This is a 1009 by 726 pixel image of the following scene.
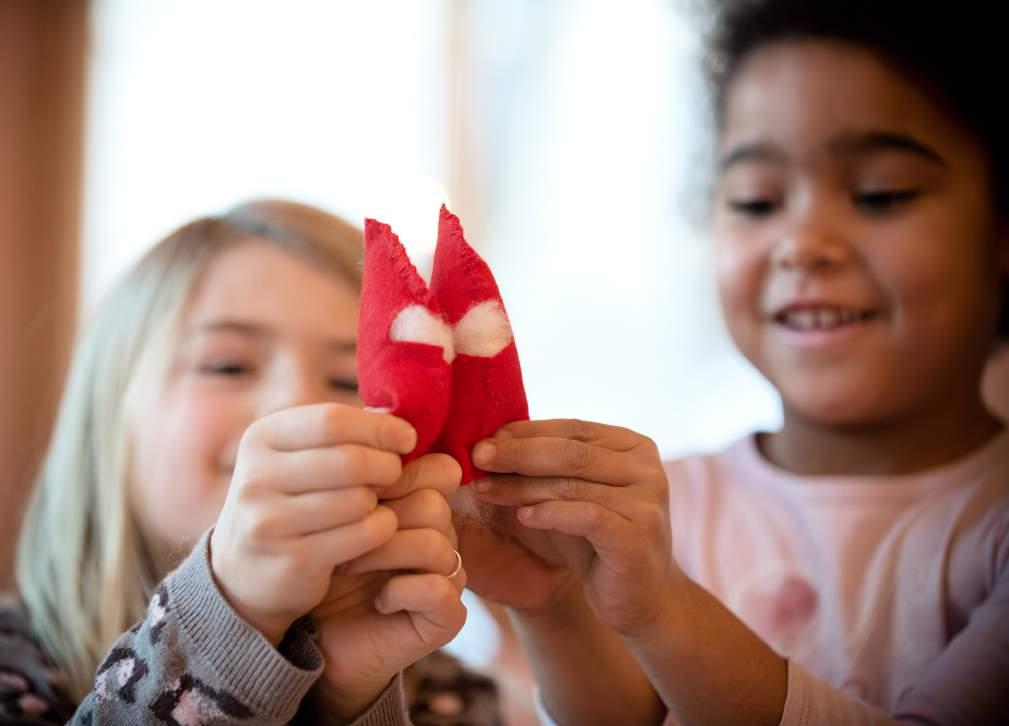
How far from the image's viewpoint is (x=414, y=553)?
→ 19.5 inches

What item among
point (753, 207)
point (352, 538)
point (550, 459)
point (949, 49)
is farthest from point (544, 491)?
point (949, 49)

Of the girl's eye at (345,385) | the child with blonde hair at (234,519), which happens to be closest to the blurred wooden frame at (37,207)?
the child with blonde hair at (234,519)

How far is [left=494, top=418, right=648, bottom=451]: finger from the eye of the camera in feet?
1.78

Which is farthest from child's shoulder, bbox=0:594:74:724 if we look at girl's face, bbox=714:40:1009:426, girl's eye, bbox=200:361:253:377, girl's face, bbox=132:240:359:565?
girl's face, bbox=714:40:1009:426

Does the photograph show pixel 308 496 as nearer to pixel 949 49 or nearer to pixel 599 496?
pixel 599 496

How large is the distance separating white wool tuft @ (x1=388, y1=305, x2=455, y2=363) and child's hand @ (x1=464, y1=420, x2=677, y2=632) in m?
0.07

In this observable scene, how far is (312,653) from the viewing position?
53cm

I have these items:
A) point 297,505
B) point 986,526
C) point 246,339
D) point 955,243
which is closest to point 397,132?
point 246,339

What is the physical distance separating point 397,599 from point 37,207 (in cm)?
147

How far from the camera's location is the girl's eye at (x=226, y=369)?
865mm

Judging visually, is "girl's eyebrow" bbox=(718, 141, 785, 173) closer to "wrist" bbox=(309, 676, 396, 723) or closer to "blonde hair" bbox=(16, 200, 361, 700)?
"blonde hair" bbox=(16, 200, 361, 700)

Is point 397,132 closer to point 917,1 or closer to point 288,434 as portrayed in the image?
point 917,1

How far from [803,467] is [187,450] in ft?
2.03

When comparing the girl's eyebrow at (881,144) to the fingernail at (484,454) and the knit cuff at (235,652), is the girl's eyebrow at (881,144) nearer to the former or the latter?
the fingernail at (484,454)
